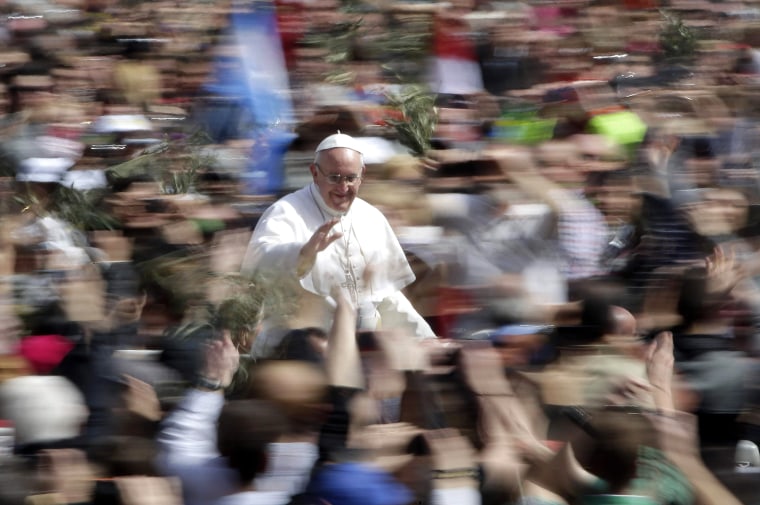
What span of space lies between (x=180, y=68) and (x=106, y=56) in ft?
1.66

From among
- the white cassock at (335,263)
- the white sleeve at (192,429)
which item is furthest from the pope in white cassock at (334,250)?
the white sleeve at (192,429)

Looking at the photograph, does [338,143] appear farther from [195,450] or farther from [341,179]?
[195,450]

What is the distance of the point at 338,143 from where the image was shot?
5.97 m

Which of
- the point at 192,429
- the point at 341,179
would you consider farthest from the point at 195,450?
the point at 341,179

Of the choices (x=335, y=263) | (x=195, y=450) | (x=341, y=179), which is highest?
(x=341, y=179)

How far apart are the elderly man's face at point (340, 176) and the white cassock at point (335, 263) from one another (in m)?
0.04

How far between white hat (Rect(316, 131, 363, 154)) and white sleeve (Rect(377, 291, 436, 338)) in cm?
65

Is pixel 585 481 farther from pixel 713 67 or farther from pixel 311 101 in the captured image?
pixel 713 67

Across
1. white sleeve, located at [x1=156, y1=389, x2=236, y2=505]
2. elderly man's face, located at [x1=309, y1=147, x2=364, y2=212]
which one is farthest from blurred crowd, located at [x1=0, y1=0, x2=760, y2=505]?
elderly man's face, located at [x1=309, y1=147, x2=364, y2=212]

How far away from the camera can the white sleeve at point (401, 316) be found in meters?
5.37

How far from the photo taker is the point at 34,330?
484cm

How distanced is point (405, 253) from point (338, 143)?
0.54 meters

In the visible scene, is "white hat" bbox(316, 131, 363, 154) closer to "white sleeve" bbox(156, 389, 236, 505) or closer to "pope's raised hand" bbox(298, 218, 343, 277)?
"pope's raised hand" bbox(298, 218, 343, 277)

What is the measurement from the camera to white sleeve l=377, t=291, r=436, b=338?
537 centimetres
